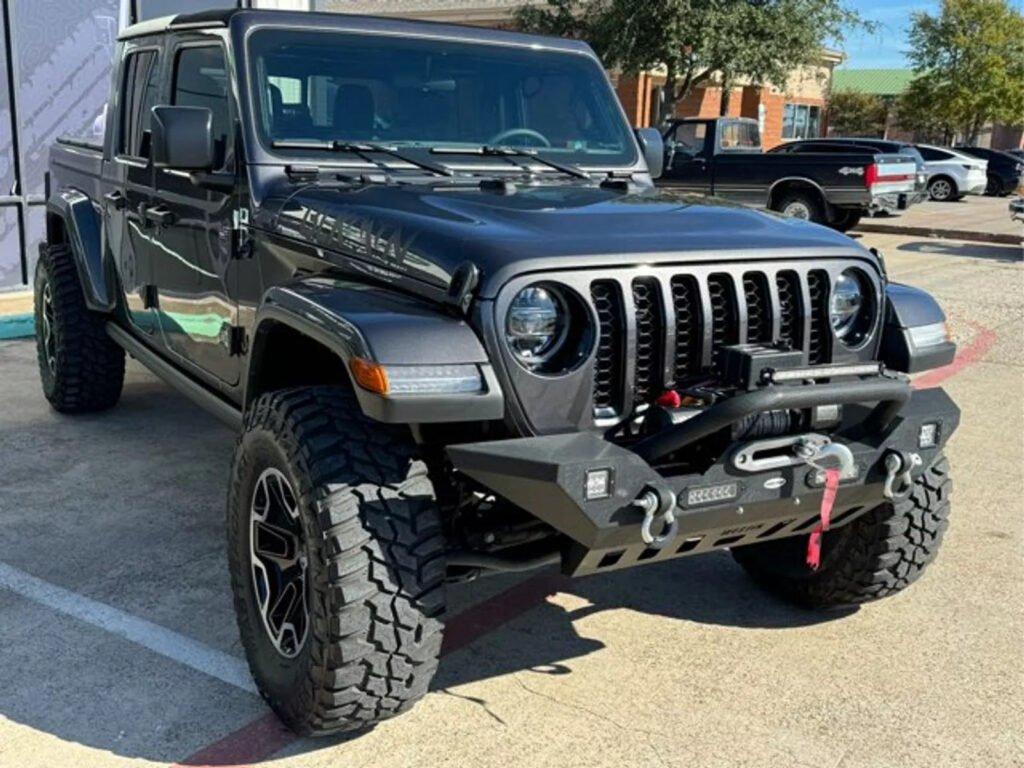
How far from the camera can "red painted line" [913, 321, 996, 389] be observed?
7.44m

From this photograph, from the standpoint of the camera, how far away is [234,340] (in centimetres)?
386

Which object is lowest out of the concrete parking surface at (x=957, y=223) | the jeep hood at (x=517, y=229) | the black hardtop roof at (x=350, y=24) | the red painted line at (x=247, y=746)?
the red painted line at (x=247, y=746)

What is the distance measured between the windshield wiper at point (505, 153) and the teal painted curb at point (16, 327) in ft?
16.9

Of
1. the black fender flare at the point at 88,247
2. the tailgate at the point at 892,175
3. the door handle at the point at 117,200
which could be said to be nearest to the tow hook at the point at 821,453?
the door handle at the point at 117,200

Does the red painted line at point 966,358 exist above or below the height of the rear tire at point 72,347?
below

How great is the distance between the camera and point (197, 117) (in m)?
3.58

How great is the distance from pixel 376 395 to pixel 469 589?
160 cm

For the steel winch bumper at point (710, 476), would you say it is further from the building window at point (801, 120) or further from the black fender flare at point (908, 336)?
the building window at point (801, 120)

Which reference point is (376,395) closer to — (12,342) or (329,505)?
(329,505)

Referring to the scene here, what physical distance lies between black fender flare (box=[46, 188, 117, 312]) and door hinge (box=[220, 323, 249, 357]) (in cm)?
151

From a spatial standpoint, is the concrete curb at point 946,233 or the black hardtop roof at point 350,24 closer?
the black hardtop roof at point 350,24

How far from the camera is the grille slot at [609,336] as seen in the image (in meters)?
2.82

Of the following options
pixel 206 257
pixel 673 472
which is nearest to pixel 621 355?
pixel 673 472

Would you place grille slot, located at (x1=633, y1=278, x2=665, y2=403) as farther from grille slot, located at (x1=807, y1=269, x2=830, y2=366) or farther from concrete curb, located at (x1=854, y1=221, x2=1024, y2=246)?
concrete curb, located at (x1=854, y1=221, x2=1024, y2=246)
